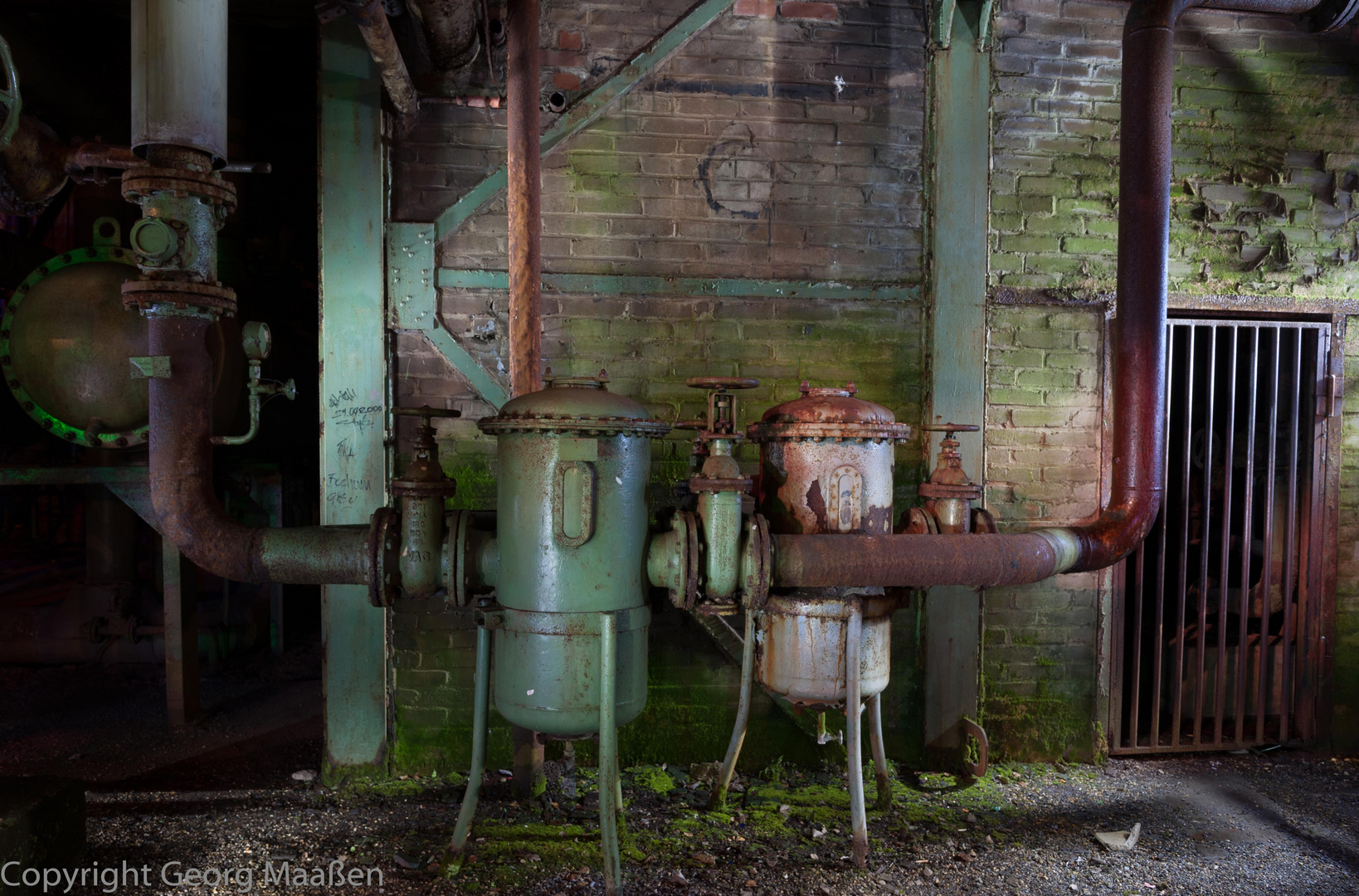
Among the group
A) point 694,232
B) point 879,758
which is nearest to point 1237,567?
point 879,758

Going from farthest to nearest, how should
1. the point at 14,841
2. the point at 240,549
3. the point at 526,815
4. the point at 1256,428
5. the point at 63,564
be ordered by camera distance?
the point at 63,564 < the point at 1256,428 < the point at 526,815 < the point at 240,549 < the point at 14,841

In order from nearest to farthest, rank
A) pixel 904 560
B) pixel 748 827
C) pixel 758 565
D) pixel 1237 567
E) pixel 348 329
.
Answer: pixel 758 565 < pixel 904 560 < pixel 748 827 < pixel 348 329 < pixel 1237 567

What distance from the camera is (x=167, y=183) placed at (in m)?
2.17

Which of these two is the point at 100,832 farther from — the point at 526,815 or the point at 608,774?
the point at 608,774

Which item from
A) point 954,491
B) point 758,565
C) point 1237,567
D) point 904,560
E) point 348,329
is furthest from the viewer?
point 1237,567

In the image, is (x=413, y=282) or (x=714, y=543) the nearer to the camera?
(x=714, y=543)

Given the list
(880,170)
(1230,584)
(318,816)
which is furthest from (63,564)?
(1230,584)

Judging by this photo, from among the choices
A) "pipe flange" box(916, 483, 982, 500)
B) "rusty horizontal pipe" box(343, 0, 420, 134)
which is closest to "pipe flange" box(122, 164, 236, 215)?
"rusty horizontal pipe" box(343, 0, 420, 134)

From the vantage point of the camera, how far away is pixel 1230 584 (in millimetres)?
3775

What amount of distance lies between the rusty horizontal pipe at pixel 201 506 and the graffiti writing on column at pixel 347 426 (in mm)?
620

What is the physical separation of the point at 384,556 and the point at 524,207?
140cm

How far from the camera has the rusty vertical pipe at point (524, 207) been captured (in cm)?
274

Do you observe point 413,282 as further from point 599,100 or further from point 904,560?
point 904,560

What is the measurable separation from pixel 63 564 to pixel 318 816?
3829 mm
